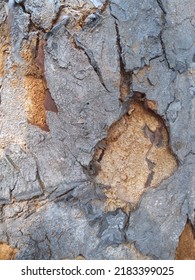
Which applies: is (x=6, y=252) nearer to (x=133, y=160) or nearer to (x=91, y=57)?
(x=133, y=160)

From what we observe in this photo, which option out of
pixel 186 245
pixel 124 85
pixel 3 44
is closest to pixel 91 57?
pixel 124 85

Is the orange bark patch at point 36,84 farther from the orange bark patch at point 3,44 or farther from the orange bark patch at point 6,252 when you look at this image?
Result: the orange bark patch at point 6,252

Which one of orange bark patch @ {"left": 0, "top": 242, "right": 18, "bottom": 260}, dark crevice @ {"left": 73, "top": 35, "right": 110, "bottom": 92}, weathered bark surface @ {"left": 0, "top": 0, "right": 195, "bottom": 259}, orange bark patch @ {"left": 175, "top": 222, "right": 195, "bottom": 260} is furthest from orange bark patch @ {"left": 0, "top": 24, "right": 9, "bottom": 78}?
orange bark patch @ {"left": 175, "top": 222, "right": 195, "bottom": 260}

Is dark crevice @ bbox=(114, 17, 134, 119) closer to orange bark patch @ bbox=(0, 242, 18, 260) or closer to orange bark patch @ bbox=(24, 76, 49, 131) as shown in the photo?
orange bark patch @ bbox=(24, 76, 49, 131)

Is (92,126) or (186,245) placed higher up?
(92,126)

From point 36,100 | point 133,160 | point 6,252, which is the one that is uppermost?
point 36,100

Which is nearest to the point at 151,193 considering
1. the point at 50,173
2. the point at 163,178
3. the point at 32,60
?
the point at 163,178
